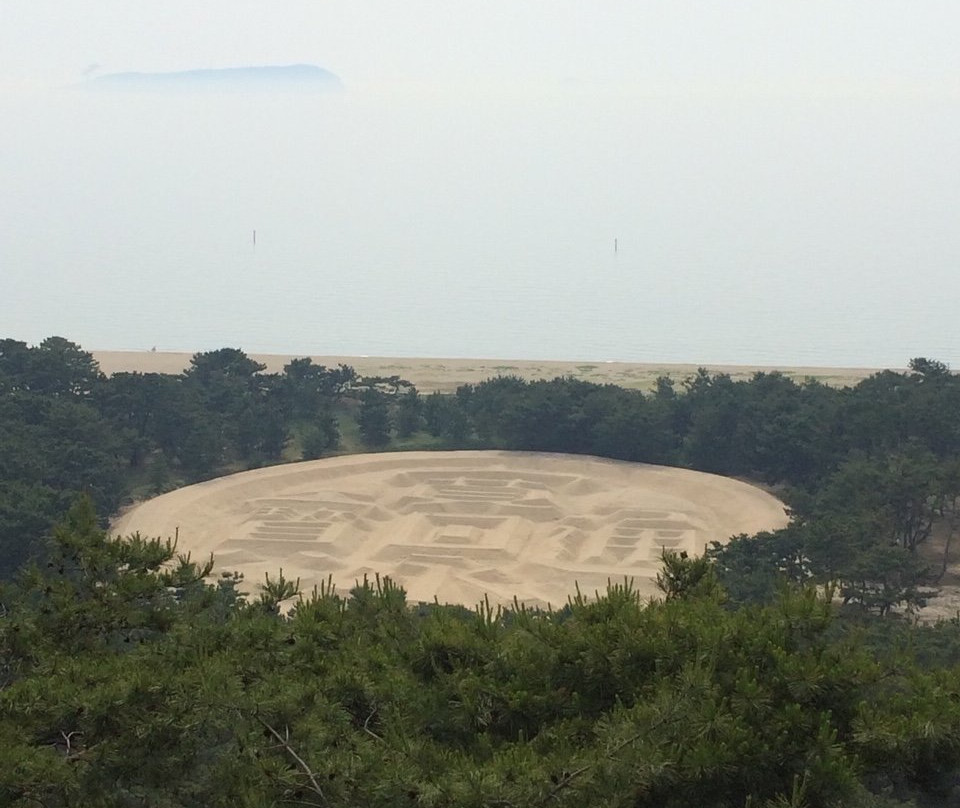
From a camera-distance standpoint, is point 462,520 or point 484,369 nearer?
point 462,520

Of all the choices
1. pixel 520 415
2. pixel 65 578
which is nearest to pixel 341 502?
pixel 520 415

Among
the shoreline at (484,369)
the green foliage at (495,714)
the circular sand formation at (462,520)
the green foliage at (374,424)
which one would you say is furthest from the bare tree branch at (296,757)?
the shoreline at (484,369)

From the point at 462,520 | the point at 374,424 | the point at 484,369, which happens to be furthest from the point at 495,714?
the point at 484,369

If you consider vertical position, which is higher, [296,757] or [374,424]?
[374,424]

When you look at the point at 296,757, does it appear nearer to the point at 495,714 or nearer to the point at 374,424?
the point at 495,714

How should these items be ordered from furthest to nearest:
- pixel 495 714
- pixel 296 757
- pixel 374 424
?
pixel 374 424 → pixel 495 714 → pixel 296 757

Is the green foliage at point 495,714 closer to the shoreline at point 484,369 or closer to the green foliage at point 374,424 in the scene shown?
the green foliage at point 374,424

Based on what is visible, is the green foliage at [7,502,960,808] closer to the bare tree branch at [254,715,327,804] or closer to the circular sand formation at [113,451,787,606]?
the bare tree branch at [254,715,327,804]
